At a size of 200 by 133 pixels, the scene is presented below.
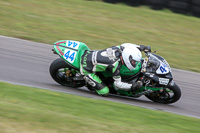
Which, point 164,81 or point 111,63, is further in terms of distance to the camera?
point 164,81

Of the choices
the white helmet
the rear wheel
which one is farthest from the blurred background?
the white helmet

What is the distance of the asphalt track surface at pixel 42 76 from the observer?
24.7ft

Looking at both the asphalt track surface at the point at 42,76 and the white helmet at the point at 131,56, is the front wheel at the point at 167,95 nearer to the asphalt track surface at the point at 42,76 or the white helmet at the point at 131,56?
the asphalt track surface at the point at 42,76

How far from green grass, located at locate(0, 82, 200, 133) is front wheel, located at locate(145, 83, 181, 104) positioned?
83 centimetres

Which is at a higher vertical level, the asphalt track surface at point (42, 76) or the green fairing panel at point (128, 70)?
the green fairing panel at point (128, 70)

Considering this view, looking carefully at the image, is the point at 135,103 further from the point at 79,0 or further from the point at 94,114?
the point at 79,0

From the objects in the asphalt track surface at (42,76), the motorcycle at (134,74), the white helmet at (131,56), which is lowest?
the asphalt track surface at (42,76)

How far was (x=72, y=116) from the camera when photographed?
525 cm

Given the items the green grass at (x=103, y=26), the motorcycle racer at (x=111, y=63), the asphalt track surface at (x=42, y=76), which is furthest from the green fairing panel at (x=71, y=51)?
the green grass at (x=103, y=26)

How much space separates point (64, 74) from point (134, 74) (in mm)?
1607

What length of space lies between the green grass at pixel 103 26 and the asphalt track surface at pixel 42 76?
0.87 metres

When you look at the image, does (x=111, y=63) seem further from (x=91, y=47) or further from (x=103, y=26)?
(x=103, y=26)

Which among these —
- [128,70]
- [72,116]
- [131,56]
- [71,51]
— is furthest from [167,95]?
[72,116]

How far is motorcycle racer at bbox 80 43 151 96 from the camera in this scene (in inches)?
273
